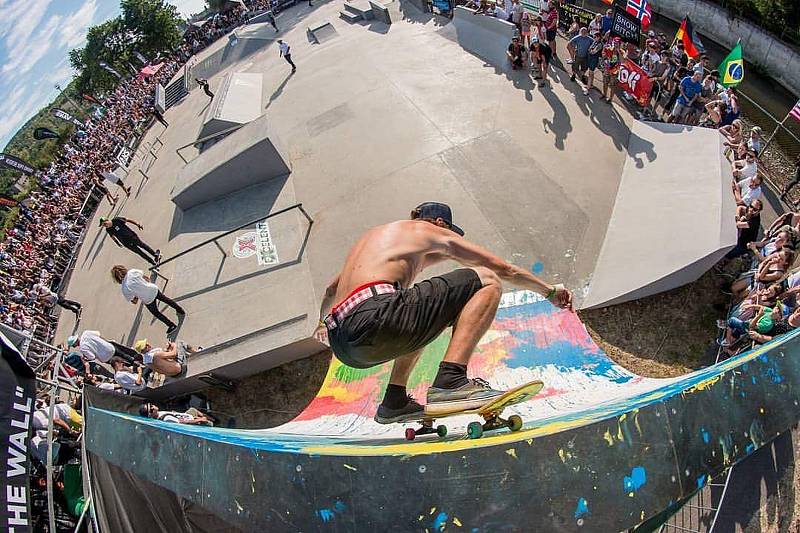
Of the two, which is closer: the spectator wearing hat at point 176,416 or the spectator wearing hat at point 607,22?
the spectator wearing hat at point 176,416

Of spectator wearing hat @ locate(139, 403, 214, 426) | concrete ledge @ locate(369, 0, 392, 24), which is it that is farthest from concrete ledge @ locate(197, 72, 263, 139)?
spectator wearing hat @ locate(139, 403, 214, 426)

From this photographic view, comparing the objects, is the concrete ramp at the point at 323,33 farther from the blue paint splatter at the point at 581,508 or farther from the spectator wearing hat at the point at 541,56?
the blue paint splatter at the point at 581,508

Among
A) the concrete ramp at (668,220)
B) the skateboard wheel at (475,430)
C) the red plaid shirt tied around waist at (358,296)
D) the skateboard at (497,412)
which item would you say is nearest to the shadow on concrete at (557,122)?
the concrete ramp at (668,220)

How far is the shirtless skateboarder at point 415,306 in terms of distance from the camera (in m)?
2.95

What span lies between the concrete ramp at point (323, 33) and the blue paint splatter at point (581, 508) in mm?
21352

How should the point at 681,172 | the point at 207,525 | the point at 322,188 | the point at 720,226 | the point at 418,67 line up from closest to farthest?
the point at 207,525 → the point at 720,226 → the point at 681,172 → the point at 322,188 → the point at 418,67

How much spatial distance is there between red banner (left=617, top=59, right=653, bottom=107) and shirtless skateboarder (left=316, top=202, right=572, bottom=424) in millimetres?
9005

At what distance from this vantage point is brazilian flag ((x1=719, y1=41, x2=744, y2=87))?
9.73 meters

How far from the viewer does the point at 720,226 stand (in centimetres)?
654

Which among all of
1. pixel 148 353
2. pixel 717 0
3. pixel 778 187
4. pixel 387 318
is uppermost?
pixel 387 318

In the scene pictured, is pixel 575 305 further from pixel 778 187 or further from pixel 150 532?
pixel 150 532

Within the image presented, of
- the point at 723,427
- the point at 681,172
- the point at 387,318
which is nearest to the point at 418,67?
the point at 681,172

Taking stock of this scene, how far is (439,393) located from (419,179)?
7717 mm

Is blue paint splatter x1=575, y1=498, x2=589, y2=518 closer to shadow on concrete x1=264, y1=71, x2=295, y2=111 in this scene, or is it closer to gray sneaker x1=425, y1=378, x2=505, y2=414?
gray sneaker x1=425, y1=378, x2=505, y2=414
